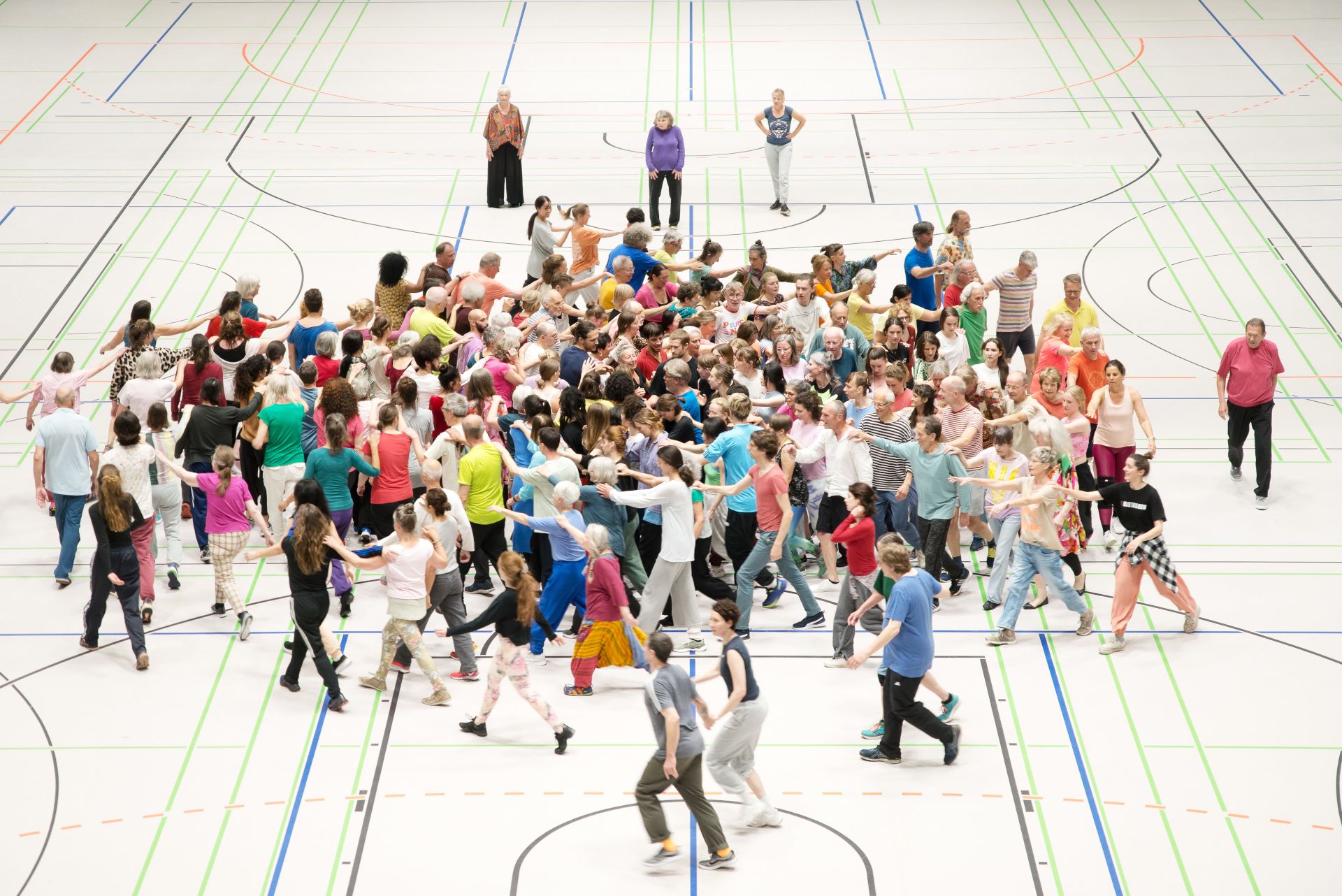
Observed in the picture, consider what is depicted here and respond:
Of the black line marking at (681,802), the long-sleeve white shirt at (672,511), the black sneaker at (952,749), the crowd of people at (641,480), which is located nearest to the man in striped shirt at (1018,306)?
the crowd of people at (641,480)

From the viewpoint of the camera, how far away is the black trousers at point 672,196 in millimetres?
20766

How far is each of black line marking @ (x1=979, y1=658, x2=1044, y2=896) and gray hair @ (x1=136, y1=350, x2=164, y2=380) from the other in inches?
298

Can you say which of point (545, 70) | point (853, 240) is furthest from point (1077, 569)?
point (545, 70)

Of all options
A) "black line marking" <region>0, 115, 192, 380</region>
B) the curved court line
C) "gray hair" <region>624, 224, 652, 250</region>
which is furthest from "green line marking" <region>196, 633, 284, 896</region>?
the curved court line

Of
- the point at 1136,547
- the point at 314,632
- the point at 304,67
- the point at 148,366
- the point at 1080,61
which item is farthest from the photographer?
the point at 1080,61

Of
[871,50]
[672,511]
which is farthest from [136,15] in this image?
[672,511]

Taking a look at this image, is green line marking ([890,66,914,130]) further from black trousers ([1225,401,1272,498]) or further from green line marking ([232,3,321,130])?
black trousers ([1225,401,1272,498])

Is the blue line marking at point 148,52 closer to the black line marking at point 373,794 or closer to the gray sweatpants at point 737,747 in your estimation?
the black line marking at point 373,794

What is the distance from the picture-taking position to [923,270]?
16.5m

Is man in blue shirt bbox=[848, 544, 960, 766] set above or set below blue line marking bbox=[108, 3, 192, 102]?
above

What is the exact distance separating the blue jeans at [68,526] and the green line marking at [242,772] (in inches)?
92.7

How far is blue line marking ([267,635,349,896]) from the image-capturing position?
989cm

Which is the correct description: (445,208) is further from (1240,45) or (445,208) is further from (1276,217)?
A: (1240,45)

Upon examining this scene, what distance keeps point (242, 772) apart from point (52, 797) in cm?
126
